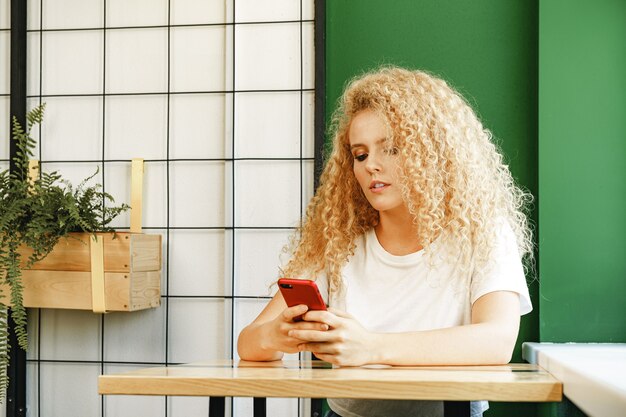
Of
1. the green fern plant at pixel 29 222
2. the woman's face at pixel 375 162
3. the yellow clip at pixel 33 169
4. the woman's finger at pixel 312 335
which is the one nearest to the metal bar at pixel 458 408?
the woman's finger at pixel 312 335

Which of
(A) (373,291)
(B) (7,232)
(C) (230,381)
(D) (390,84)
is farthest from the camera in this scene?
(B) (7,232)

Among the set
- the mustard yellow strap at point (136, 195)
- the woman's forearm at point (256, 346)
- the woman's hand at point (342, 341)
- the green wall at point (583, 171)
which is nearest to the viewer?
the woman's hand at point (342, 341)

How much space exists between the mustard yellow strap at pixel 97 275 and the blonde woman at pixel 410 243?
38.1 inches

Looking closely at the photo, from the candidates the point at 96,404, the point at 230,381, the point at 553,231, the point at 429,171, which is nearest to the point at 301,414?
the point at 96,404

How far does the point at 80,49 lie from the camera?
314 centimetres

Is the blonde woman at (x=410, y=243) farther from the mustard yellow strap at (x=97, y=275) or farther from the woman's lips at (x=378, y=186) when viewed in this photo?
the mustard yellow strap at (x=97, y=275)

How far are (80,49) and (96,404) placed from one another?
1466mm

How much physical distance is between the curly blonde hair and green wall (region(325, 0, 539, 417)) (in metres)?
0.67

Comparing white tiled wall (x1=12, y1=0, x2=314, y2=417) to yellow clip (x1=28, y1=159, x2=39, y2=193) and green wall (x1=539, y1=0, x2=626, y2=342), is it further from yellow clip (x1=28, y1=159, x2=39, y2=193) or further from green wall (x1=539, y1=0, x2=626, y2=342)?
green wall (x1=539, y1=0, x2=626, y2=342)

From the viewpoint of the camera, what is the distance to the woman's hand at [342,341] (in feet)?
4.90

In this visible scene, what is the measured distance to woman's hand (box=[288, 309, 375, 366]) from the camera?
4.90 feet

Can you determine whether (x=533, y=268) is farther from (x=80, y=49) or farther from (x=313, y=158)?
(x=80, y=49)

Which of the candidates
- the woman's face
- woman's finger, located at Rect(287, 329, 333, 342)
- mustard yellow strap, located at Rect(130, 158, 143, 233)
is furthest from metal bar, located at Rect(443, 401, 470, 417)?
mustard yellow strap, located at Rect(130, 158, 143, 233)

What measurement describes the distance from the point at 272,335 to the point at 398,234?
44cm
